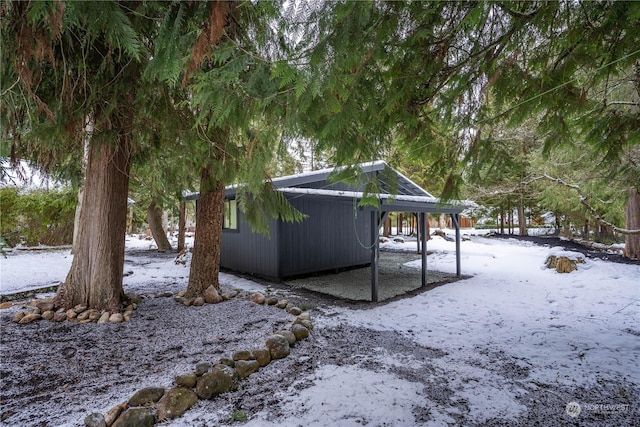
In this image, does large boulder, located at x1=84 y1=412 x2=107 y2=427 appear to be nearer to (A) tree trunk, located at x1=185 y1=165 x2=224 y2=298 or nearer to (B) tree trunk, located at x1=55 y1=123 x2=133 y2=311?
(B) tree trunk, located at x1=55 y1=123 x2=133 y2=311

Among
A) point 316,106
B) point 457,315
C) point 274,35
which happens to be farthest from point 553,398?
point 274,35

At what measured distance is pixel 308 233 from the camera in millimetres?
8305

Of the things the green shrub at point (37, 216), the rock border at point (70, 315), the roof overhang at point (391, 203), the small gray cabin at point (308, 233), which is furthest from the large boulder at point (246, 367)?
the green shrub at point (37, 216)

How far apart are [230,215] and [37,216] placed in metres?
10.1

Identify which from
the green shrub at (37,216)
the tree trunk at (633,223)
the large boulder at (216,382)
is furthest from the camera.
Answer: the green shrub at (37,216)

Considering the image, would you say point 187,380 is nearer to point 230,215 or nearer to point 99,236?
point 99,236

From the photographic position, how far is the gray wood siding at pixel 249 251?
25.3 ft

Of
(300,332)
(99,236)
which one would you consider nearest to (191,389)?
(300,332)

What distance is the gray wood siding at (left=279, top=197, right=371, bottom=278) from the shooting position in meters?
7.83

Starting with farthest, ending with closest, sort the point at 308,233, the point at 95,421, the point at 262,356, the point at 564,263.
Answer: the point at 308,233 → the point at 564,263 → the point at 262,356 → the point at 95,421

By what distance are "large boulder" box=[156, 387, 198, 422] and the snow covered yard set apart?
6 cm

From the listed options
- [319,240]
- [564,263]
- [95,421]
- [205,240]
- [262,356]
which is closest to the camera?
[95,421]

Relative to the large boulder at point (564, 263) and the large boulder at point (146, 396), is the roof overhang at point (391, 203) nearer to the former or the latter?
the large boulder at point (564, 263)

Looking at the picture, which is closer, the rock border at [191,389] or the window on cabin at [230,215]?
the rock border at [191,389]
